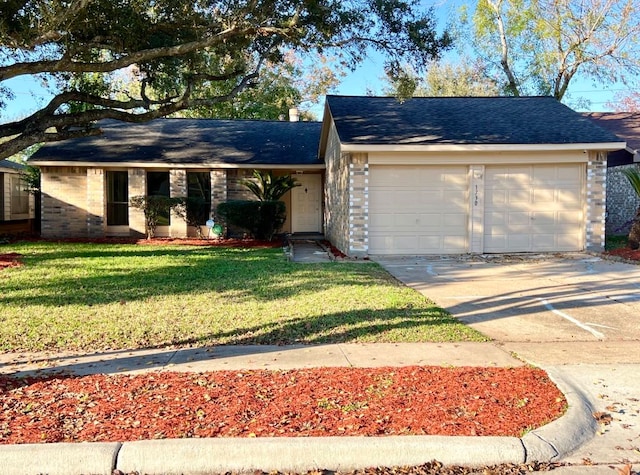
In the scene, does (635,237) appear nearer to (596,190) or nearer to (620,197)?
(596,190)

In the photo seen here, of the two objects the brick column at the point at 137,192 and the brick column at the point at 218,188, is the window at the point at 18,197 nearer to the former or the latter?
the brick column at the point at 137,192

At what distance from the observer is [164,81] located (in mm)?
13781

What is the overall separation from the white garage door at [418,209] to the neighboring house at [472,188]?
0.08 ft

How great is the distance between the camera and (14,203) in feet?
81.7

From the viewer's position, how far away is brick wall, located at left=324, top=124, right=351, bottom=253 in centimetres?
1424

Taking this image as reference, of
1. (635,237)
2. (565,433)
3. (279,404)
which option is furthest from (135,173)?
(565,433)

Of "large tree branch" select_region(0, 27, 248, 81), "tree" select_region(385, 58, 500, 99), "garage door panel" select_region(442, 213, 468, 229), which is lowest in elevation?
"garage door panel" select_region(442, 213, 468, 229)

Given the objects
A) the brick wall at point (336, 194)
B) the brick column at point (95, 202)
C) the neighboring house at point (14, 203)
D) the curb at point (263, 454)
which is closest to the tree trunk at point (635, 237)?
the brick wall at point (336, 194)

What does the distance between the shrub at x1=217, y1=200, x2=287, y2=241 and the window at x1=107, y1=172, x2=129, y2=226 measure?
4013mm

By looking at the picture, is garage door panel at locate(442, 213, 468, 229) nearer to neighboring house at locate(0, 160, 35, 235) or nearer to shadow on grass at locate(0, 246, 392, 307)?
shadow on grass at locate(0, 246, 392, 307)

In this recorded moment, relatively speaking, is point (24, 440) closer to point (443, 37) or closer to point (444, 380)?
point (444, 380)

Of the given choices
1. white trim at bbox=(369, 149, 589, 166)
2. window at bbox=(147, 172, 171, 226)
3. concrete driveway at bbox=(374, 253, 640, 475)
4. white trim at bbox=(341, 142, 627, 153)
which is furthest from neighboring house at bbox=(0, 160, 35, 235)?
concrete driveway at bbox=(374, 253, 640, 475)

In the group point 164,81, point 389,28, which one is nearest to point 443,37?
point 389,28

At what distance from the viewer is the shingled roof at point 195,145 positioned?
1882cm
